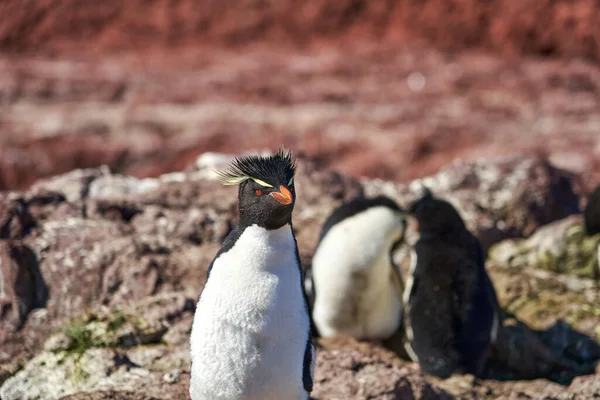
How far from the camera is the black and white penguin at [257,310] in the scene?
12.9 ft

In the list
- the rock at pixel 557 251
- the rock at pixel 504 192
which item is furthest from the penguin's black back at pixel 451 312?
the rock at pixel 504 192

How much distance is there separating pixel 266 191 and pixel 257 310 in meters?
0.55

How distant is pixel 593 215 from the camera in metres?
7.22

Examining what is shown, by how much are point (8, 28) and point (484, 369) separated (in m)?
20.5

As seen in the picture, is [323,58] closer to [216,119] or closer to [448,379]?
[216,119]

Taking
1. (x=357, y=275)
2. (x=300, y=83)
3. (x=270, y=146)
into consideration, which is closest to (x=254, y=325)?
(x=357, y=275)

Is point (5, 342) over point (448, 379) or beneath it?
over

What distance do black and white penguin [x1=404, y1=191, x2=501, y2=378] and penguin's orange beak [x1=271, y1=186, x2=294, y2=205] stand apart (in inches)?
90.8

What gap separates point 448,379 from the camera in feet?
18.5

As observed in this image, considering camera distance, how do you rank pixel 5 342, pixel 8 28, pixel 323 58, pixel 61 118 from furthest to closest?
pixel 8 28 < pixel 323 58 < pixel 61 118 < pixel 5 342

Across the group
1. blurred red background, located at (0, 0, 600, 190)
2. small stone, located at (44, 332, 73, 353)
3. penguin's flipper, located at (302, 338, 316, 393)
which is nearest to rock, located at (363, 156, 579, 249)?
small stone, located at (44, 332, 73, 353)

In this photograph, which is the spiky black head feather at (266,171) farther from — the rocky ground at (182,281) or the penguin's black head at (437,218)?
the penguin's black head at (437,218)

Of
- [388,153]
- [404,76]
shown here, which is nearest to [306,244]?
[388,153]

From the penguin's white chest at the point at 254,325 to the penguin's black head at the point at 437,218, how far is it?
2.47 m
